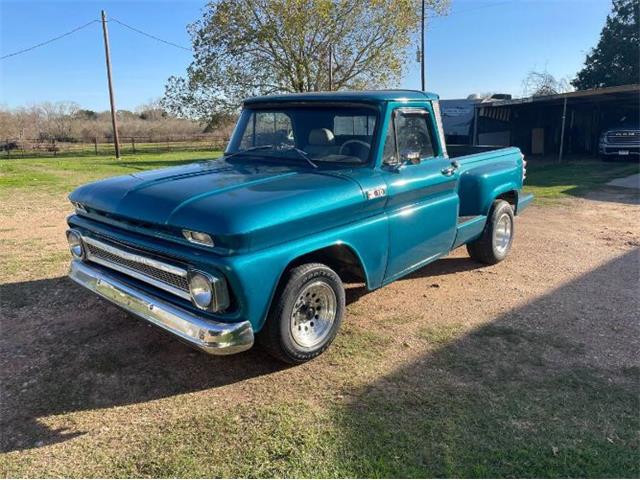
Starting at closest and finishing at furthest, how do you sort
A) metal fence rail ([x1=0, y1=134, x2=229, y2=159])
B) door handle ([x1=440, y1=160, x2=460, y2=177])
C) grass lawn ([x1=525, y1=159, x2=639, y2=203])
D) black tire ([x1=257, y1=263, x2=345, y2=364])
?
black tire ([x1=257, y1=263, x2=345, y2=364])
door handle ([x1=440, y1=160, x2=460, y2=177])
grass lawn ([x1=525, y1=159, x2=639, y2=203])
metal fence rail ([x1=0, y1=134, x2=229, y2=159])

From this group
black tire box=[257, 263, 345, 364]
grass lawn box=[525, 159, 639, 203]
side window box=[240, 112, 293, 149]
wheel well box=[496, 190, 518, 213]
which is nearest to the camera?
black tire box=[257, 263, 345, 364]

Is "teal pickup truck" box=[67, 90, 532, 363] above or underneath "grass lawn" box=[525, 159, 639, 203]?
above

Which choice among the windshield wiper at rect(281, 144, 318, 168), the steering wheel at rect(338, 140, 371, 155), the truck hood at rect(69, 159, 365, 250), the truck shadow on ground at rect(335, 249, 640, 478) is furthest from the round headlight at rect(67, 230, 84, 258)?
the truck shadow on ground at rect(335, 249, 640, 478)

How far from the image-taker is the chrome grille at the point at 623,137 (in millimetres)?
17938

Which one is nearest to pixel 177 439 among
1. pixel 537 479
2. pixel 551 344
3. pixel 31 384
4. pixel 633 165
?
pixel 31 384

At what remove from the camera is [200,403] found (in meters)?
3.24

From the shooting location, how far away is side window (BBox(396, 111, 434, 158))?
4.32m

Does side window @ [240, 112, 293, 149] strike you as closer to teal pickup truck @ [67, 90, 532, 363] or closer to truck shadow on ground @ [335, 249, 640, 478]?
teal pickup truck @ [67, 90, 532, 363]

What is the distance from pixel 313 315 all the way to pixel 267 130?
1844 millimetres

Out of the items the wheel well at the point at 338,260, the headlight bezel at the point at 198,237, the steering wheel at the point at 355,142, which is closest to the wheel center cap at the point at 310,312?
the wheel well at the point at 338,260

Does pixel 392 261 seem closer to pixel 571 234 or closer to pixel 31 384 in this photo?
pixel 31 384

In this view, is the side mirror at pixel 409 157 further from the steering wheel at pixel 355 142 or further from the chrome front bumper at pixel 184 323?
the chrome front bumper at pixel 184 323

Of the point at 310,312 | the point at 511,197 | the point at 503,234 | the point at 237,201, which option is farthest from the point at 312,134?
the point at 511,197

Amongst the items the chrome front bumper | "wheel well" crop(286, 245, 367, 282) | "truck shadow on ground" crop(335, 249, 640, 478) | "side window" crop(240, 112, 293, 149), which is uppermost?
"side window" crop(240, 112, 293, 149)
